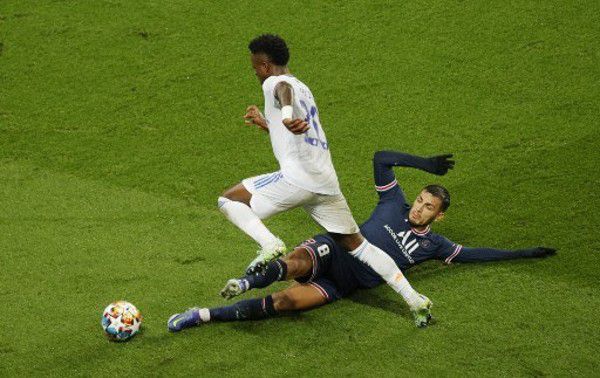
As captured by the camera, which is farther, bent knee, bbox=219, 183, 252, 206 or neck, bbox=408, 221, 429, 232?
neck, bbox=408, 221, 429, 232

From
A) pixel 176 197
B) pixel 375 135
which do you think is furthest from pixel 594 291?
pixel 176 197

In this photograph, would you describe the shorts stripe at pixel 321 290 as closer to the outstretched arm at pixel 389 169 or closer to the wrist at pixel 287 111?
the outstretched arm at pixel 389 169

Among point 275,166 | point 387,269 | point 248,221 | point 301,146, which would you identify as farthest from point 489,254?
point 275,166

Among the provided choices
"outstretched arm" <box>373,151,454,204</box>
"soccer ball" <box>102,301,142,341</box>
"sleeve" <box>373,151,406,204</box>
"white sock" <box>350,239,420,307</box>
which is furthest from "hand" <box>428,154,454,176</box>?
"soccer ball" <box>102,301,142,341</box>

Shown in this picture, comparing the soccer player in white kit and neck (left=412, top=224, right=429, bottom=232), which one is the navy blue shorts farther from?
neck (left=412, top=224, right=429, bottom=232)

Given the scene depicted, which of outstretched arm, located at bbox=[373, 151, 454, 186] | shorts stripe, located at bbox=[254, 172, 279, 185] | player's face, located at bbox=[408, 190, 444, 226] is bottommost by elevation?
player's face, located at bbox=[408, 190, 444, 226]

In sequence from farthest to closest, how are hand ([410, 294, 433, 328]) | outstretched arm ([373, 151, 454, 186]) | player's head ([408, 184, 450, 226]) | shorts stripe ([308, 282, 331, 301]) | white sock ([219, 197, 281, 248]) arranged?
player's head ([408, 184, 450, 226]) < outstretched arm ([373, 151, 454, 186]) < shorts stripe ([308, 282, 331, 301]) < hand ([410, 294, 433, 328]) < white sock ([219, 197, 281, 248])

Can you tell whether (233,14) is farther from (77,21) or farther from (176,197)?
(176,197)

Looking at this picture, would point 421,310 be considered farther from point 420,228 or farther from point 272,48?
point 272,48

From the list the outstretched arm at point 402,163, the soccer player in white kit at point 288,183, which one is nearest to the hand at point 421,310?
the soccer player in white kit at point 288,183

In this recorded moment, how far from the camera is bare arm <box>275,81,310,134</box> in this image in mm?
5387

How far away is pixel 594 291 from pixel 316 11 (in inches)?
208

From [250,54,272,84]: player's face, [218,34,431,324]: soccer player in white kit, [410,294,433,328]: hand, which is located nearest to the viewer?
[218,34,431,324]: soccer player in white kit

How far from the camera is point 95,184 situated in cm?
827
